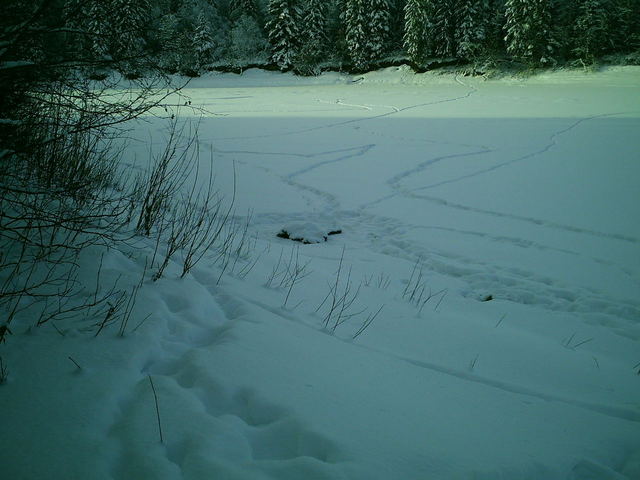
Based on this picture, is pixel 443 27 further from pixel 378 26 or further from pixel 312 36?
pixel 312 36

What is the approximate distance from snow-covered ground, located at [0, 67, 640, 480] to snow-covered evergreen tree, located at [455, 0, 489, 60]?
69.3ft

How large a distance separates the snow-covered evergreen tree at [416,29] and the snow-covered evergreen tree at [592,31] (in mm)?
8484

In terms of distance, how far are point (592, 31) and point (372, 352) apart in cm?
2489

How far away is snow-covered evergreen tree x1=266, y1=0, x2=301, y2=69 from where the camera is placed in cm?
2850

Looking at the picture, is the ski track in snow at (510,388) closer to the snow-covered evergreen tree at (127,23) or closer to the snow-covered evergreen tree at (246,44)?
the snow-covered evergreen tree at (127,23)

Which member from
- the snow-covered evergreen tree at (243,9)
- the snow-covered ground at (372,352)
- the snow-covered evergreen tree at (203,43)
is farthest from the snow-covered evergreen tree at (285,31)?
the snow-covered ground at (372,352)

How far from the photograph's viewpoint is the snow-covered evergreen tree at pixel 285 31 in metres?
28.5

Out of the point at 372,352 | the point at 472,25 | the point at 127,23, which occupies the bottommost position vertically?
the point at 372,352

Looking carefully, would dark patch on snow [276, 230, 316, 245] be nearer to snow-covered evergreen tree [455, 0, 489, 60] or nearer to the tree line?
the tree line

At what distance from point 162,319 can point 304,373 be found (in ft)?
2.79

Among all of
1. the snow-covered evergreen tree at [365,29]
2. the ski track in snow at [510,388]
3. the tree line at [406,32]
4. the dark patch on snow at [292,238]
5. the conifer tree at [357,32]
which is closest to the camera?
the ski track in snow at [510,388]

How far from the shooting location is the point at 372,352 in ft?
6.88

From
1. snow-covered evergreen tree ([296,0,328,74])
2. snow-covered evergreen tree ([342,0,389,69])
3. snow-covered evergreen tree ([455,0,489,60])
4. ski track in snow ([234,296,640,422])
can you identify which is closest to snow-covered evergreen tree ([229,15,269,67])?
snow-covered evergreen tree ([296,0,328,74])

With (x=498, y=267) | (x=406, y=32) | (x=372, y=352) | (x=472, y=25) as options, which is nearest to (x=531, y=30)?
(x=472, y=25)
